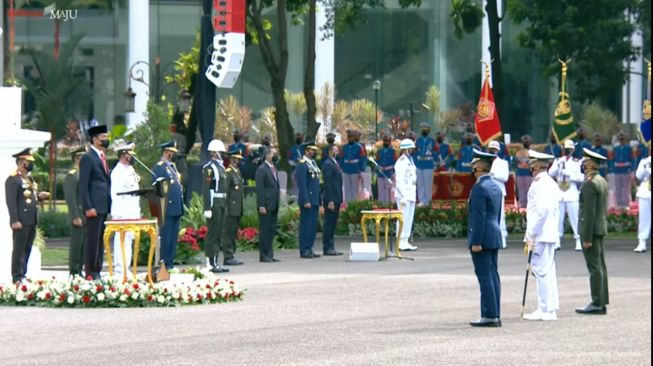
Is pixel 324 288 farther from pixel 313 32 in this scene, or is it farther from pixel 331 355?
pixel 313 32

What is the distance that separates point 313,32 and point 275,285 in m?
17.1

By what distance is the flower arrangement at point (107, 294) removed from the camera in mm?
18234

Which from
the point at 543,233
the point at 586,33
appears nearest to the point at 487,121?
the point at 586,33

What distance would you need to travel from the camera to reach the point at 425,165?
37.2 meters

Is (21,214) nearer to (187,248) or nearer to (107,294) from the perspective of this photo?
(107,294)

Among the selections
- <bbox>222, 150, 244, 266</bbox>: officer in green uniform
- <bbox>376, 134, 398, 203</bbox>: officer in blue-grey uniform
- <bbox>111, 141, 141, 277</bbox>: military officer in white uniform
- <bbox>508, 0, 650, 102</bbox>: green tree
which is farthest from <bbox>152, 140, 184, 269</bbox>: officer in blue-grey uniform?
<bbox>508, 0, 650, 102</bbox>: green tree

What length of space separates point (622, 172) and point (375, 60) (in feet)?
91.4

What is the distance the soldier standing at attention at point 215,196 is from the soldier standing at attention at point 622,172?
633 inches

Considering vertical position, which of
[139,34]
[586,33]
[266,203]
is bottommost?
[266,203]

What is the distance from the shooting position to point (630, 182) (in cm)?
3884

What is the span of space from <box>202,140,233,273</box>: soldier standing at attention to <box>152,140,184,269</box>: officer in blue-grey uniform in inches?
22.8

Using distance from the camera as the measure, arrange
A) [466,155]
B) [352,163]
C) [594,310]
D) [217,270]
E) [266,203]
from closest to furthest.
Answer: [594,310]
[217,270]
[266,203]
[466,155]
[352,163]

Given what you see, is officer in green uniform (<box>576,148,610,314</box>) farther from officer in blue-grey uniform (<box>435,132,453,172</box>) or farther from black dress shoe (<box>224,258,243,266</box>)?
officer in blue-grey uniform (<box>435,132,453,172</box>)

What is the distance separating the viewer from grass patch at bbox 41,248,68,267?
25.6 m
